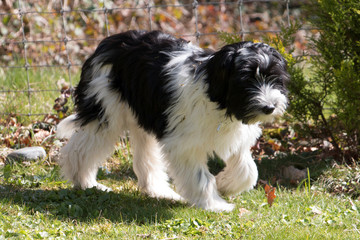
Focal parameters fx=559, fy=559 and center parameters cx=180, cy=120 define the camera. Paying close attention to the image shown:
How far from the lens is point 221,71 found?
3.71 meters

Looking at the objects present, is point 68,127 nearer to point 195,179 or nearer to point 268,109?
point 195,179

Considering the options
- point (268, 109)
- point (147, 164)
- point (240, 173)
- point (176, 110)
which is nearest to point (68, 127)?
point (147, 164)

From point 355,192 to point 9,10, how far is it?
24.3ft

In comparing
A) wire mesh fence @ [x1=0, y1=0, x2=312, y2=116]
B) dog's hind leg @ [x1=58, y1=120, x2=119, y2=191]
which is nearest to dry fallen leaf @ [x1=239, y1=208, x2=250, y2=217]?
dog's hind leg @ [x1=58, y1=120, x2=119, y2=191]

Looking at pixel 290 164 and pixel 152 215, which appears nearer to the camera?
pixel 152 215

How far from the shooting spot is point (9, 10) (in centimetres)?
989

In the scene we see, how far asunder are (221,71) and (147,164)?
4.90 ft

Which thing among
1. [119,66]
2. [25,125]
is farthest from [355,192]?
[25,125]

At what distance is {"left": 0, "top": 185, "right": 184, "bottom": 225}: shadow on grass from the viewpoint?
13.2ft

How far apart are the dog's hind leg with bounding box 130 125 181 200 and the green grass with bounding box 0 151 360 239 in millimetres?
139

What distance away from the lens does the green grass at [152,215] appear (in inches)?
143

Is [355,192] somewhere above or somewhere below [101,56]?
below

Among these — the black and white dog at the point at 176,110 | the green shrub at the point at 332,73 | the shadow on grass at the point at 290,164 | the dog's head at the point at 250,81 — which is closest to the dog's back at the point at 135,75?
the black and white dog at the point at 176,110

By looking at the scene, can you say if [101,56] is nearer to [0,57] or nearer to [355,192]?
[355,192]
